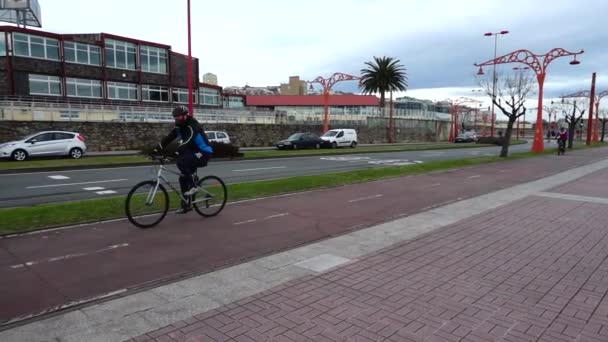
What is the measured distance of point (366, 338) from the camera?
10.8ft

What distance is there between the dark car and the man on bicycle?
24.3 m

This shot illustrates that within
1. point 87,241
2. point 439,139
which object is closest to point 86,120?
point 87,241

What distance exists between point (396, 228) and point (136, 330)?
14.7 feet

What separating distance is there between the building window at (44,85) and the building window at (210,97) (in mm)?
18080

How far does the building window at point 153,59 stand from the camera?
152 ft

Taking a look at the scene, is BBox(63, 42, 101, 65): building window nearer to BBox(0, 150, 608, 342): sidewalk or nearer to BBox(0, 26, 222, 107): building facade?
BBox(0, 26, 222, 107): building facade

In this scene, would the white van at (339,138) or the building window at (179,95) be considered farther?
the building window at (179,95)

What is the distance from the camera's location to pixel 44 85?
39.4 metres

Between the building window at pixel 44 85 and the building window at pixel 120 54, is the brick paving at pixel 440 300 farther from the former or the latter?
the building window at pixel 120 54

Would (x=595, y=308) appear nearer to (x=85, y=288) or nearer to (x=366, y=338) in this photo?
(x=366, y=338)

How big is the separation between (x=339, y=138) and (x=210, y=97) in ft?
86.8

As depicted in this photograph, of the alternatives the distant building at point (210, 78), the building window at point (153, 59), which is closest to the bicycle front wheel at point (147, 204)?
the building window at point (153, 59)

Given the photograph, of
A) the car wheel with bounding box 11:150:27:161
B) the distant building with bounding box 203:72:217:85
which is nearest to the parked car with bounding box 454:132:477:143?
the car wheel with bounding box 11:150:27:161

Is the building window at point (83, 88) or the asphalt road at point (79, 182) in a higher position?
the building window at point (83, 88)
